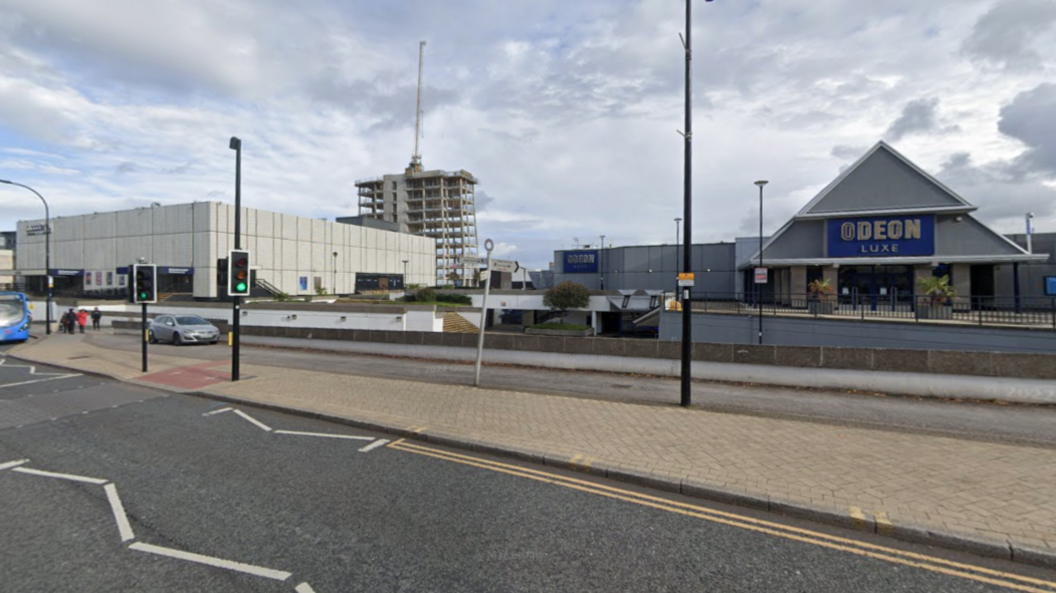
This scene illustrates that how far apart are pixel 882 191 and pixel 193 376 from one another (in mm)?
33287

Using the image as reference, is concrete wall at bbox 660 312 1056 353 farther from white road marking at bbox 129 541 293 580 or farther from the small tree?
white road marking at bbox 129 541 293 580

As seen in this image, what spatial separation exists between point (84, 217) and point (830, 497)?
76952mm

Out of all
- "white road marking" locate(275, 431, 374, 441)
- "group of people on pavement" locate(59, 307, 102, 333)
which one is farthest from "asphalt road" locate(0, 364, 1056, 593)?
"group of people on pavement" locate(59, 307, 102, 333)

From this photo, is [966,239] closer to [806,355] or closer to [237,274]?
[806,355]

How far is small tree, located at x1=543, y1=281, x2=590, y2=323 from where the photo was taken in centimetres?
4066

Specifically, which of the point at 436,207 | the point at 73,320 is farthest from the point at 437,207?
the point at 73,320

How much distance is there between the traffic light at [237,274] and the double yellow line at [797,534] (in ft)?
28.4

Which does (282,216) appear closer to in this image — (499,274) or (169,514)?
(499,274)

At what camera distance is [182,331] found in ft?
71.3

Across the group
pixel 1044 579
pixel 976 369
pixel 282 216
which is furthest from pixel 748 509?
pixel 282 216

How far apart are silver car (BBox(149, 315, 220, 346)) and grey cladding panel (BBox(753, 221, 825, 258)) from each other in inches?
1211

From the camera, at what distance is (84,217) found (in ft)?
185

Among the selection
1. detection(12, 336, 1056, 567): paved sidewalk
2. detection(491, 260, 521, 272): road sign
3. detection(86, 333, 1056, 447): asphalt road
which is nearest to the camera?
detection(12, 336, 1056, 567): paved sidewalk

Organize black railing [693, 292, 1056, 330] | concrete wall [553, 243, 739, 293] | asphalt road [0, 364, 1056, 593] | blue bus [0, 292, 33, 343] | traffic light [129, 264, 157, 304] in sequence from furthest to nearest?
concrete wall [553, 243, 739, 293] → blue bus [0, 292, 33, 343] → black railing [693, 292, 1056, 330] → traffic light [129, 264, 157, 304] → asphalt road [0, 364, 1056, 593]
